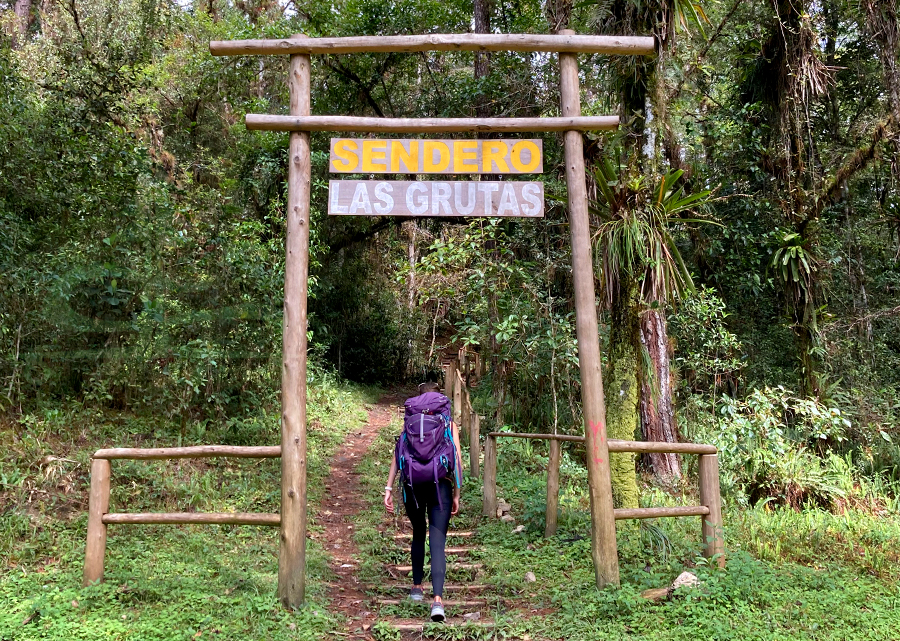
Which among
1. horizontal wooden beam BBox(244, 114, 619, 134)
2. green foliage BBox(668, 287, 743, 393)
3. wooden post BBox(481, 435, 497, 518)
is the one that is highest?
horizontal wooden beam BBox(244, 114, 619, 134)

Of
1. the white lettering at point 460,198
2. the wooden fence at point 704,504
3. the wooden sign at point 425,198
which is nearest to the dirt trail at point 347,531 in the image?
the wooden fence at point 704,504

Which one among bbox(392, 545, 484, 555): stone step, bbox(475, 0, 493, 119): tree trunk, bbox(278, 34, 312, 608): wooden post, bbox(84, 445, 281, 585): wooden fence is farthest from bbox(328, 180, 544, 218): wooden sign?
bbox(475, 0, 493, 119): tree trunk

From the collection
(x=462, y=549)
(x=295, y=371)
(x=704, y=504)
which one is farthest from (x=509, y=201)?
(x=462, y=549)

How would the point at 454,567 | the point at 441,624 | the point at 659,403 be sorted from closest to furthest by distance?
the point at 441,624 → the point at 454,567 → the point at 659,403

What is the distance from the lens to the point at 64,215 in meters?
7.74

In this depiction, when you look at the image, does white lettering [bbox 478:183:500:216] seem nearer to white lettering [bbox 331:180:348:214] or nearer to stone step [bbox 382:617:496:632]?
white lettering [bbox 331:180:348:214]

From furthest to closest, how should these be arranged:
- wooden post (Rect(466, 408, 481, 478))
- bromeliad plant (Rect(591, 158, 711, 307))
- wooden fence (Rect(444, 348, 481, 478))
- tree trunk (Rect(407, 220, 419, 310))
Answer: tree trunk (Rect(407, 220, 419, 310)), wooden fence (Rect(444, 348, 481, 478)), wooden post (Rect(466, 408, 481, 478)), bromeliad plant (Rect(591, 158, 711, 307))

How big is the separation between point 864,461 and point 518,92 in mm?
7875

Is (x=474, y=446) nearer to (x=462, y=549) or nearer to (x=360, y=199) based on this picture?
(x=462, y=549)

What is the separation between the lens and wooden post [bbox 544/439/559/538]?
635 centimetres

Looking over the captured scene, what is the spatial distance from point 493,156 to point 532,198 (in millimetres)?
465

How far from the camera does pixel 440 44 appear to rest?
514 cm

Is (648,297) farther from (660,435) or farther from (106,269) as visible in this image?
(106,269)

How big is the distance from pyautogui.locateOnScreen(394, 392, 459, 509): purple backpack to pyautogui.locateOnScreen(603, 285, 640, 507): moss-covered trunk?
2288 millimetres
